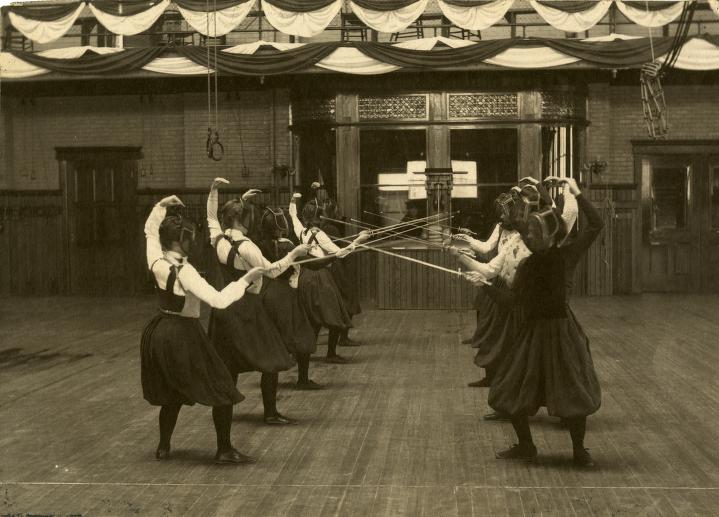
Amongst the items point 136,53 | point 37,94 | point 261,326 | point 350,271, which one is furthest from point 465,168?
point 261,326

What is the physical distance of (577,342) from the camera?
18.8 ft

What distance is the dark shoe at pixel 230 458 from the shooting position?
19.4 ft

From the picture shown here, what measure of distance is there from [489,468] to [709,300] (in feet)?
33.3

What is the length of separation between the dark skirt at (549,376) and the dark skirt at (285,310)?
2141 millimetres

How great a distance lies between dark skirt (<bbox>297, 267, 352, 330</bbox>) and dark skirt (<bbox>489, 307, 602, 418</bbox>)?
3320 millimetres

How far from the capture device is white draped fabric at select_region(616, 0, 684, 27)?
1402cm

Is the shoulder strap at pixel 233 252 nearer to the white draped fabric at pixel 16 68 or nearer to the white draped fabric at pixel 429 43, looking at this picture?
the white draped fabric at pixel 429 43

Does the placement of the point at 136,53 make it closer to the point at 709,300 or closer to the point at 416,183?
the point at 416,183

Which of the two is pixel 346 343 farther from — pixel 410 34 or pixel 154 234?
pixel 410 34

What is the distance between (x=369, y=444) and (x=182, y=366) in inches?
56.3

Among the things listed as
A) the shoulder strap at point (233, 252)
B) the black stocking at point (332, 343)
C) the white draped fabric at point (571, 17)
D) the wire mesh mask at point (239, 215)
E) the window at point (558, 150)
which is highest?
the white draped fabric at point (571, 17)

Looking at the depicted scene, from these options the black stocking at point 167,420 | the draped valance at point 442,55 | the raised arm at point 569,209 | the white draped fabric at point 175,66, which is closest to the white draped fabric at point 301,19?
the draped valance at point 442,55

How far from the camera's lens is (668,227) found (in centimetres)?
1619

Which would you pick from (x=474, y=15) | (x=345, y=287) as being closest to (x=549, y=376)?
(x=345, y=287)
